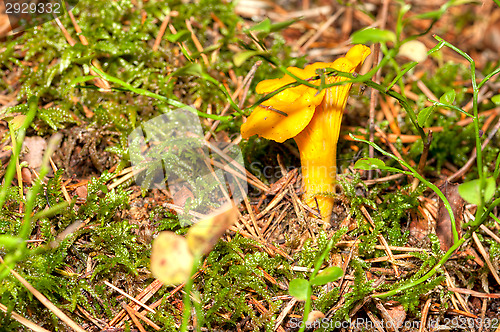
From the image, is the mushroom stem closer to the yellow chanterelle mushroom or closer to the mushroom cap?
the yellow chanterelle mushroom

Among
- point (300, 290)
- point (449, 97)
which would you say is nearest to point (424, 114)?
point (449, 97)

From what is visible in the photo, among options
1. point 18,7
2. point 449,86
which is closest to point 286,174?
point 449,86

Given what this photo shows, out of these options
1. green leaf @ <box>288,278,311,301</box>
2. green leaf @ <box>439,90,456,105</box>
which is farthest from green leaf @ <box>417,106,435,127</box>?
green leaf @ <box>288,278,311,301</box>

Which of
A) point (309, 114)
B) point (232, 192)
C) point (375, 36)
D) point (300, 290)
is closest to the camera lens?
point (375, 36)

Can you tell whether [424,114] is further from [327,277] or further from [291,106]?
[327,277]

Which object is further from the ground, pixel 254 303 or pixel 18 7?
pixel 18 7

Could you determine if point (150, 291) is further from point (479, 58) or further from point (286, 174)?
point (479, 58)

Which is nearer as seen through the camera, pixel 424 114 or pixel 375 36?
pixel 375 36
